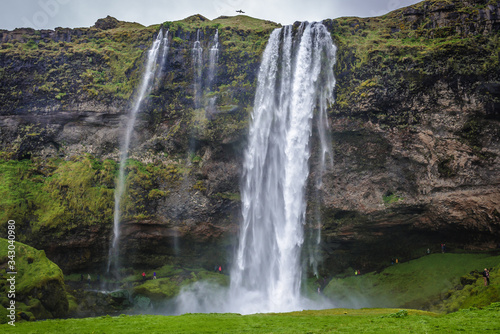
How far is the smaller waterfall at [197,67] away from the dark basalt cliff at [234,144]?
53cm

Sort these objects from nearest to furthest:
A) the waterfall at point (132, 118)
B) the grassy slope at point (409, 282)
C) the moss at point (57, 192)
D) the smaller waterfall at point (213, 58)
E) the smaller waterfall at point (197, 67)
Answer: the grassy slope at point (409, 282), the moss at point (57, 192), the waterfall at point (132, 118), the smaller waterfall at point (197, 67), the smaller waterfall at point (213, 58)

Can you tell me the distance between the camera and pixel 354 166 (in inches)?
1511

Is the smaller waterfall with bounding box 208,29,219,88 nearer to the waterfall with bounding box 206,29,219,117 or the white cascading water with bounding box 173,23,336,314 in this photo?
the waterfall with bounding box 206,29,219,117

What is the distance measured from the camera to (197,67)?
4388 cm

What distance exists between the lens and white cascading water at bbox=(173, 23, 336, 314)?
3734 cm

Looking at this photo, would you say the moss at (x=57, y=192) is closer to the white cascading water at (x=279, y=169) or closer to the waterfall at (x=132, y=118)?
the waterfall at (x=132, y=118)

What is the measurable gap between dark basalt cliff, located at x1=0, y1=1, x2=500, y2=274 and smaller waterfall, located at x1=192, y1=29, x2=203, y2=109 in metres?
0.53

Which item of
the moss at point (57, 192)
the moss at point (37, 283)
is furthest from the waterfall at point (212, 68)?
the moss at point (37, 283)

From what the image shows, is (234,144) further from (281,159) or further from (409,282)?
(409,282)

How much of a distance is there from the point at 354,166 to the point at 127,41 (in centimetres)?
3403

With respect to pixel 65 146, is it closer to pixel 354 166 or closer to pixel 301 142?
pixel 301 142

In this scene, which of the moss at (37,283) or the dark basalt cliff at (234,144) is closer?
the moss at (37,283)

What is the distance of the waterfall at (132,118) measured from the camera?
40125 millimetres

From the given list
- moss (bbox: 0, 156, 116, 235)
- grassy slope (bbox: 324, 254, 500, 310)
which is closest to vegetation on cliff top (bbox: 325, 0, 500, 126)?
grassy slope (bbox: 324, 254, 500, 310)
